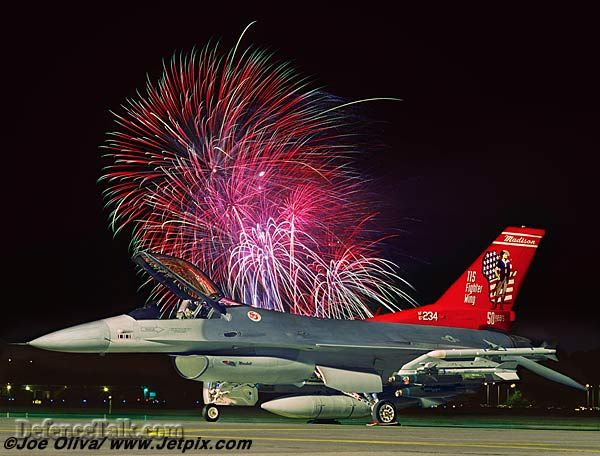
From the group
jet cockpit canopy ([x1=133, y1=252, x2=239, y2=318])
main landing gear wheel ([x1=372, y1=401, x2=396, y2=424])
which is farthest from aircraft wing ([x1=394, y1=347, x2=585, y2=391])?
jet cockpit canopy ([x1=133, y1=252, x2=239, y2=318])

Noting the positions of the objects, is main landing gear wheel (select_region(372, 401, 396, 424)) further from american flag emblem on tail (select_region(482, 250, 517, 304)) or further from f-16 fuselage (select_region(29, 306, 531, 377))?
american flag emblem on tail (select_region(482, 250, 517, 304))

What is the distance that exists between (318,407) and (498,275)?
10.8 metres

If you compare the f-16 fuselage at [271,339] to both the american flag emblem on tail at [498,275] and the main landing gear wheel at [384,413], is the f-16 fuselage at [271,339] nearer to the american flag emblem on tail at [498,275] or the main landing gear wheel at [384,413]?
the main landing gear wheel at [384,413]

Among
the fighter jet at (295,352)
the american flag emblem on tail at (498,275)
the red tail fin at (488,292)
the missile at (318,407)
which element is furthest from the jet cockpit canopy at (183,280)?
the american flag emblem on tail at (498,275)

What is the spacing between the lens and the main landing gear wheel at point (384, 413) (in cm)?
2780

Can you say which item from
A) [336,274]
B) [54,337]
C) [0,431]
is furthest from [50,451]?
[336,274]

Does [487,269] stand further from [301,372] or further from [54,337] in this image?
[54,337]

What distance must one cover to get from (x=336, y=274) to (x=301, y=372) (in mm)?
7431

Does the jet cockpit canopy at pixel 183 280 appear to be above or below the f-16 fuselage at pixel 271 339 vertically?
above

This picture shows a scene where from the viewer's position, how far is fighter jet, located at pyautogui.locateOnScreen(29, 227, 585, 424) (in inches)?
1029

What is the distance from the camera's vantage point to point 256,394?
93.7ft

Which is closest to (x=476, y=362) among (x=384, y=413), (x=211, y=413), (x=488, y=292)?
(x=384, y=413)

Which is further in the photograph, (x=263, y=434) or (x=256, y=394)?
(x=256, y=394)

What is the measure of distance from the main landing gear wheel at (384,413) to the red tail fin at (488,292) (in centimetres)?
541
